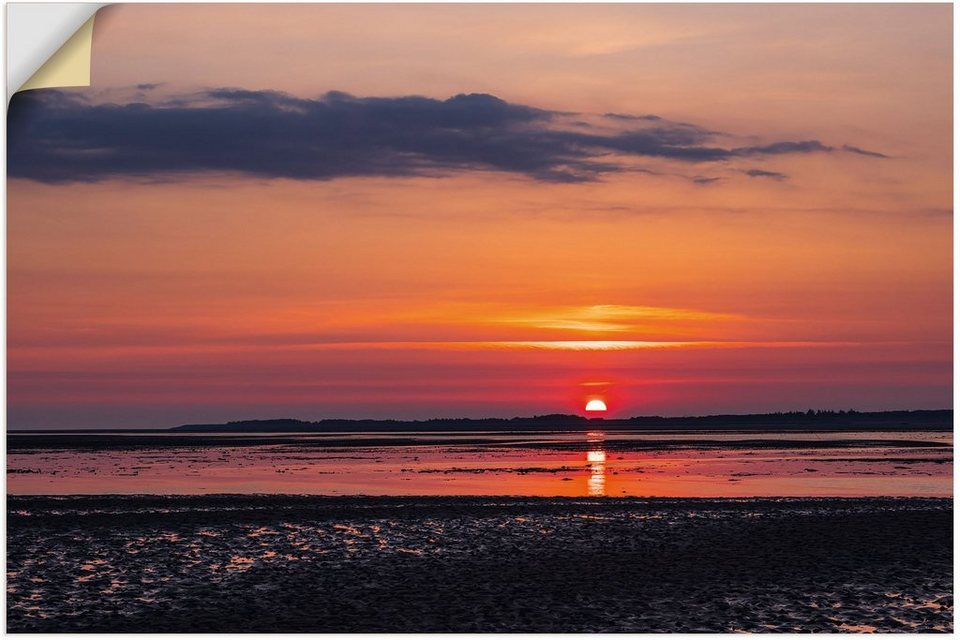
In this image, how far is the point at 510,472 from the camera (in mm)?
46062

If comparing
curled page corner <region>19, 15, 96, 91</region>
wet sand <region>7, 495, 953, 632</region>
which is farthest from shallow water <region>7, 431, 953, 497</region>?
curled page corner <region>19, 15, 96, 91</region>

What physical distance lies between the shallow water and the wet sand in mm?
6122

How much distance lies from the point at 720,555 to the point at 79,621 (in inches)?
466

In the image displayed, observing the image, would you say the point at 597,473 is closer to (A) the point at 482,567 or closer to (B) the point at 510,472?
(B) the point at 510,472

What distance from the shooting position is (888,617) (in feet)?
52.4

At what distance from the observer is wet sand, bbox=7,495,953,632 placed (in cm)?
1606

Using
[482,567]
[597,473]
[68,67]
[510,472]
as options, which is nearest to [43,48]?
[68,67]

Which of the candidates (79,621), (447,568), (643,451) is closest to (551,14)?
(447,568)

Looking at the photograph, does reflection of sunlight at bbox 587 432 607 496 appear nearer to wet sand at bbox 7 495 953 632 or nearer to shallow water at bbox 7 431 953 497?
shallow water at bbox 7 431 953 497

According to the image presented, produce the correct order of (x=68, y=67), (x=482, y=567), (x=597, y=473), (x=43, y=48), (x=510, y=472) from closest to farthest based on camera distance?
1. (x=68, y=67)
2. (x=43, y=48)
3. (x=482, y=567)
4. (x=597, y=473)
5. (x=510, y=472)

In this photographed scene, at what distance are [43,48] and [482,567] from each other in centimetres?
1143

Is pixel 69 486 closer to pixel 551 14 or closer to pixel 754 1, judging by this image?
pixel 551 14

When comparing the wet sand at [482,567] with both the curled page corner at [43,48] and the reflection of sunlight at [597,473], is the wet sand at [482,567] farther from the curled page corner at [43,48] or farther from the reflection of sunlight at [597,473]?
the curled page corner at [43,48]

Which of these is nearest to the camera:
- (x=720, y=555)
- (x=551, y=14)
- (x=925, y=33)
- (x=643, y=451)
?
(x=925, y=33)
